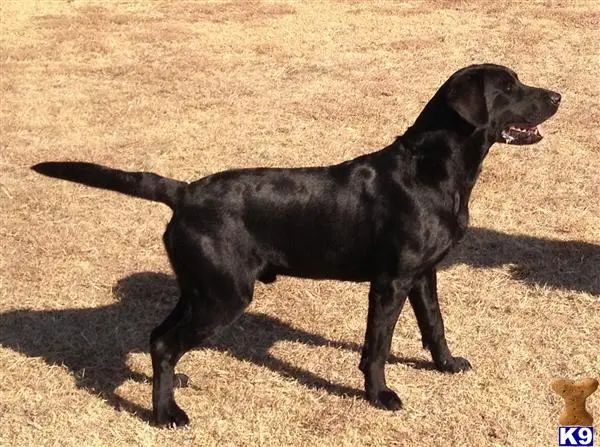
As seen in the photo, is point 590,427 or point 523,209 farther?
point 523,209

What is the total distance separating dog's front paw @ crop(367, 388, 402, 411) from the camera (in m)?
4.68

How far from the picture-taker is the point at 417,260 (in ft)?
14.5

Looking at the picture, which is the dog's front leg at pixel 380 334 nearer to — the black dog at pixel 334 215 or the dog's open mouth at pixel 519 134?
the black dog at pixel 334 215

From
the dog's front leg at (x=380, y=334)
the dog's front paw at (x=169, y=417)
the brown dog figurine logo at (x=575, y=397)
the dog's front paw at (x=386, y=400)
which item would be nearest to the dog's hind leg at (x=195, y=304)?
the dog's front paw at (x=169, y=417)

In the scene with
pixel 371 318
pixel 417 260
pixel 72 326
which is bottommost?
pixel 72 326

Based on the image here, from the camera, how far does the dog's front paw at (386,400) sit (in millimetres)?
4680

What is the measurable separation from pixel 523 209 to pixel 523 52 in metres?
6.12

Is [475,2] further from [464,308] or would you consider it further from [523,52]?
[464,308]

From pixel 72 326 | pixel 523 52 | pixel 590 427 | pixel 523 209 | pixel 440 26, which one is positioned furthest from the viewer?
pixel 440 26

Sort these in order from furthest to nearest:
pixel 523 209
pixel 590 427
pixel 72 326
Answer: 1. pixel 523 209
2. pixel 72 326
3. pixel 590 427

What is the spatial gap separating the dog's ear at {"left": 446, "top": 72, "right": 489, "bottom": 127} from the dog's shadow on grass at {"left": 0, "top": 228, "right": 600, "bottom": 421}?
1.64 meters

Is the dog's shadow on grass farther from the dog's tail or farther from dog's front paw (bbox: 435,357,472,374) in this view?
the dog's tail

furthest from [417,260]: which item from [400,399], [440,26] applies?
[440,26]

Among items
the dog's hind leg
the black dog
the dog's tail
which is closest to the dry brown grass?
the dog's hind leg
